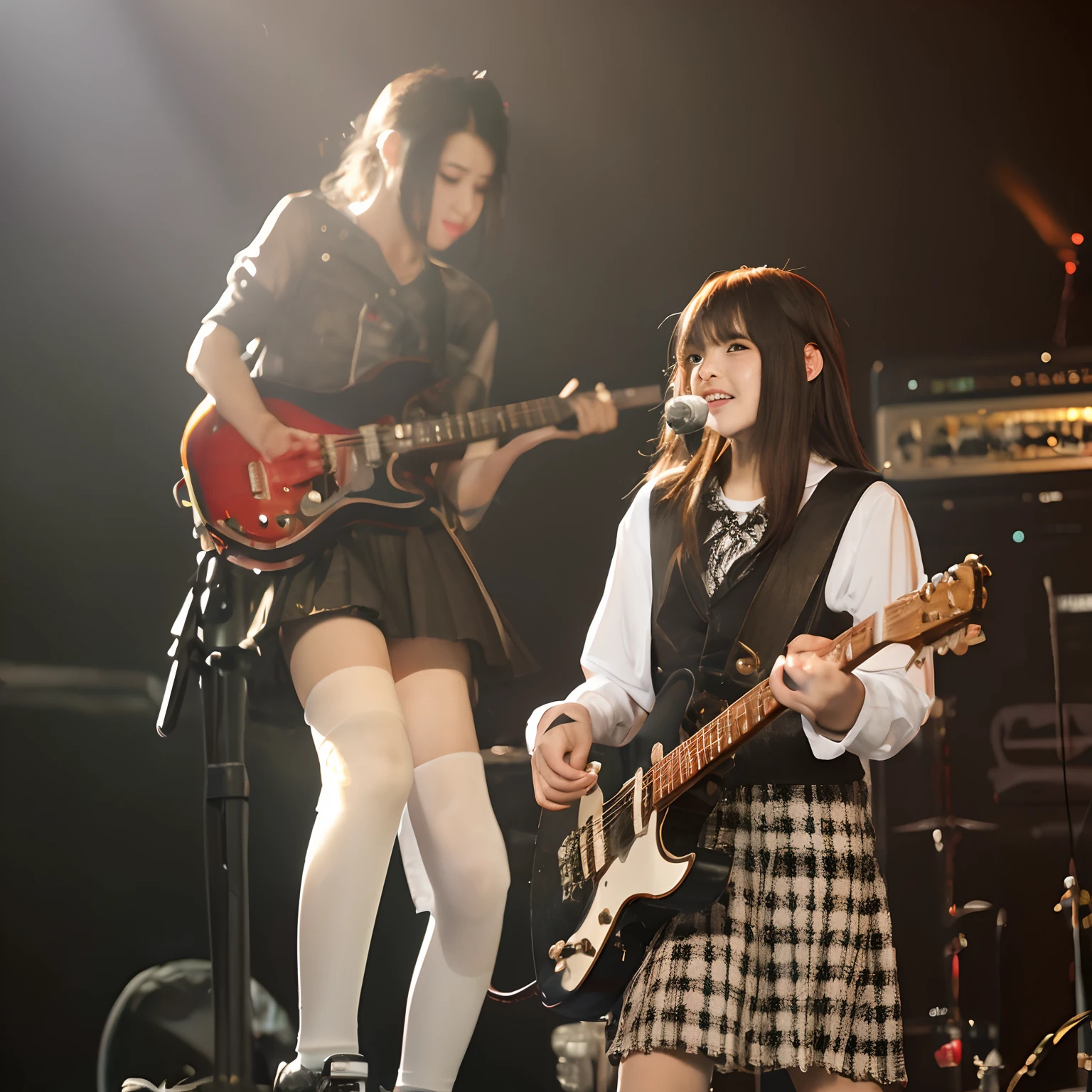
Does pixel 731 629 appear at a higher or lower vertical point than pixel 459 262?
lower

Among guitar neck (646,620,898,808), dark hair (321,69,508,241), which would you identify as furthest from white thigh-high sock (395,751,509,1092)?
dark hair (321,69,508,241)

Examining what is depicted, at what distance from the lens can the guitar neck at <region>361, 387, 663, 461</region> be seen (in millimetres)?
2287

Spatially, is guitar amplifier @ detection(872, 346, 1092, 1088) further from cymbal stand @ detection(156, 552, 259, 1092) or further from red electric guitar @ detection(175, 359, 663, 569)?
cymbal stand @ detection(156, 552, 259, 1092)

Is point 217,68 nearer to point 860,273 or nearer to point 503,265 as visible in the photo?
point 503,265

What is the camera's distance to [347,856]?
211cm

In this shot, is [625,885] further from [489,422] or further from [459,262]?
[459,262]

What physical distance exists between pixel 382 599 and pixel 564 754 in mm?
578

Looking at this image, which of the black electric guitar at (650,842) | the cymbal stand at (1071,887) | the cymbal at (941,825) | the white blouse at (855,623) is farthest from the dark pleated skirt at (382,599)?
the cymbal stand at (1071,887)

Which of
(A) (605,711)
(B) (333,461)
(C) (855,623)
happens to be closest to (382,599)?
(B) (333,461)

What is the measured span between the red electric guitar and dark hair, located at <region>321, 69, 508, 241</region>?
38cm

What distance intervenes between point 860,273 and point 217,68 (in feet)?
4.80

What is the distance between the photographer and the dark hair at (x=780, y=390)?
1859mm

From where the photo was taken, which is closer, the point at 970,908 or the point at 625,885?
the point at 625,885

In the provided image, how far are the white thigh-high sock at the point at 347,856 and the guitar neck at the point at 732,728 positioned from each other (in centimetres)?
63
